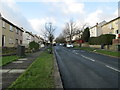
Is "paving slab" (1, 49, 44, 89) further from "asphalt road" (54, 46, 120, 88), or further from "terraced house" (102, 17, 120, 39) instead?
"terraced house" (102, 17, 120, 39)

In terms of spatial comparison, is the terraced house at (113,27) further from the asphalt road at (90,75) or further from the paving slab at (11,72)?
the paving slab at (11,72)

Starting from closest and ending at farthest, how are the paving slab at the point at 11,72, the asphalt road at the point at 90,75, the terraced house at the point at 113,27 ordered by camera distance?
the paving slab at the point at 11,72
the asphalt road at the point at 90,75
the terraced house at the point at 113,27

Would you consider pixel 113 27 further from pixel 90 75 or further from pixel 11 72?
pixel 11 72

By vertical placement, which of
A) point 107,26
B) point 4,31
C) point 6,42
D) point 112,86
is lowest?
point 112,86

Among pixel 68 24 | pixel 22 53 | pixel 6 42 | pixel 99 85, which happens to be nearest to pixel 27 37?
pixel 68 24

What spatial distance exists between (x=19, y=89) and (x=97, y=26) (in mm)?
68367

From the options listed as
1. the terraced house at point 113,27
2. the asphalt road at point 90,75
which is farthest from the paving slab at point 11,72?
the terraced house at point 113,27

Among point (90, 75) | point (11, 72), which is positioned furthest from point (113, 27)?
point (11, 72)

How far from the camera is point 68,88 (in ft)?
20.5

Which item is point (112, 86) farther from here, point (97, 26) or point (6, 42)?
point (97, 26)

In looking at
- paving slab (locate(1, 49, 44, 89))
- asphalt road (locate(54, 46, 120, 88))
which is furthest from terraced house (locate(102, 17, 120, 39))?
paving slab (locate(1, 49, 44, 89))

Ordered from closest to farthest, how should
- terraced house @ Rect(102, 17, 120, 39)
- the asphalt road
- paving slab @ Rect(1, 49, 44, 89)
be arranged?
paving slab @ Rect(1, 49, 44, 89)
the asphalt road
terraced house @ Rect(102, 17, 120, 39)

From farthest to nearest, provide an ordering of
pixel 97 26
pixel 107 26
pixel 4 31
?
pixel 97 26 → pixel 107 26 → pixel 4 31

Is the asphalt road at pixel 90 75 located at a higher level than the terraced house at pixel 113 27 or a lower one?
lower
